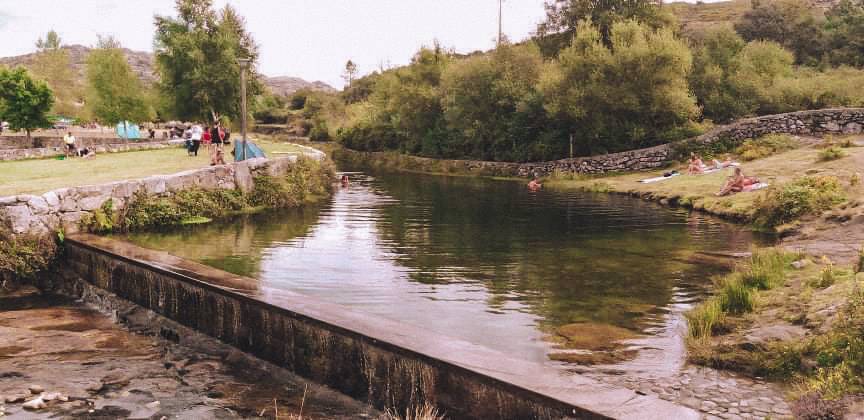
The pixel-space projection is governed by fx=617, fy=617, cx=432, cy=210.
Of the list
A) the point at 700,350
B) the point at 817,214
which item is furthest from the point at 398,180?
the point at 700,350

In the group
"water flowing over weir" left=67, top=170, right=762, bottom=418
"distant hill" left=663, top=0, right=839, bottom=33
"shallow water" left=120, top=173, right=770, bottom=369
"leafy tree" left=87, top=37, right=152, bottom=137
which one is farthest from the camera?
"distant hill" left=663, top=0, right=839, bottom=33

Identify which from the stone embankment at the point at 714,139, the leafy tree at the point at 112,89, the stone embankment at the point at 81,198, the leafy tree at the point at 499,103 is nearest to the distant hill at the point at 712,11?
the leafy tree at the point at 499,103

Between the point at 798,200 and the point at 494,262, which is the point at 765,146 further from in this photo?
the point at 494,262

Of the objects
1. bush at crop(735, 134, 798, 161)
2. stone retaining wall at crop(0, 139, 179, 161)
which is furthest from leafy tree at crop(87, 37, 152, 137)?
bush at crop(735, 134, 798, 161)

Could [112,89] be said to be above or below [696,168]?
above

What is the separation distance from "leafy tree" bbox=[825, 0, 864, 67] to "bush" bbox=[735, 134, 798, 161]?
20.9 m

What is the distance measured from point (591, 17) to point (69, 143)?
3780 centimetres

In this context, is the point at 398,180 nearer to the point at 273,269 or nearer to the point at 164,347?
the point at 273,269

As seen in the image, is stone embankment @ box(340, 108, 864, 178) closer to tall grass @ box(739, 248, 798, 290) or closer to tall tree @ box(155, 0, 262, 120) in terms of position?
tall tree @ box(155, 0, 262, 120)

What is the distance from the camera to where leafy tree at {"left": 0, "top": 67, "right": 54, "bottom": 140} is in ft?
162

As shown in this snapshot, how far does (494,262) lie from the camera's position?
12.9m

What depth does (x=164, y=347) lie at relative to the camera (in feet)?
28.7

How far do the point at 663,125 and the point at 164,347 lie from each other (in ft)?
108

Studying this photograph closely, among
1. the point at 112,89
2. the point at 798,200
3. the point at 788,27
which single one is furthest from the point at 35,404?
the point at 788,27
